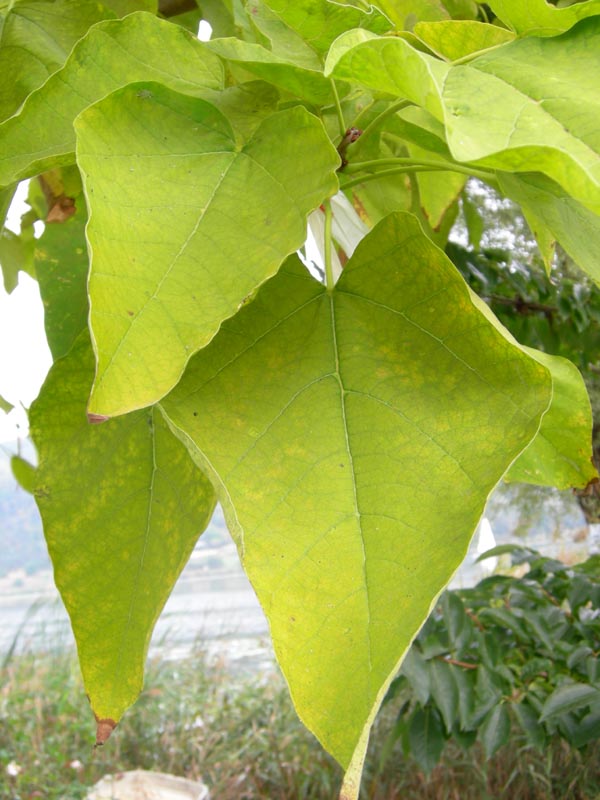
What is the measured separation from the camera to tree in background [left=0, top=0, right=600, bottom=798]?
16 centimetres

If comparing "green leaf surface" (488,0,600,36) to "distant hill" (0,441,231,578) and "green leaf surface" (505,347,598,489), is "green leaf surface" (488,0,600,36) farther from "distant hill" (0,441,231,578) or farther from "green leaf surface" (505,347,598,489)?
"distant hill" (0,441,231,578)

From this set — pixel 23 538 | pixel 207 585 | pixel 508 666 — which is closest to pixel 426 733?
pixel 508 666

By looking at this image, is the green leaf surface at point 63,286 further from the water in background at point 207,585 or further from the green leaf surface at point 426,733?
the water in background at point 207,585

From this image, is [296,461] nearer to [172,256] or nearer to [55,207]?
[172,256]

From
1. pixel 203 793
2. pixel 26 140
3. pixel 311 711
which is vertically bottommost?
pixel 203 793

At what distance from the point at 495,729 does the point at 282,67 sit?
1.01 m

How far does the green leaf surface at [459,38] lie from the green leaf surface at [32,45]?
13cm

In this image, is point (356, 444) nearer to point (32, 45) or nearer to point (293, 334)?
point (293, 334)

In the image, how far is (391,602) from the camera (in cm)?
16

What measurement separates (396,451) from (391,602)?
0.12ft

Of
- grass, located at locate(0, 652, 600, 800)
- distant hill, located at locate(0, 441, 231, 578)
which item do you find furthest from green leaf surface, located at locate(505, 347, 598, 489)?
distant hill, located at locate(0, 441, 231, 578)

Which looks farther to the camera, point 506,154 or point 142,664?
point 142,664

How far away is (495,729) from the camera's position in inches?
41.3

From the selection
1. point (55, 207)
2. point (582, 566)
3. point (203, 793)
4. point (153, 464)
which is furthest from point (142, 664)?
point (203, 793)
